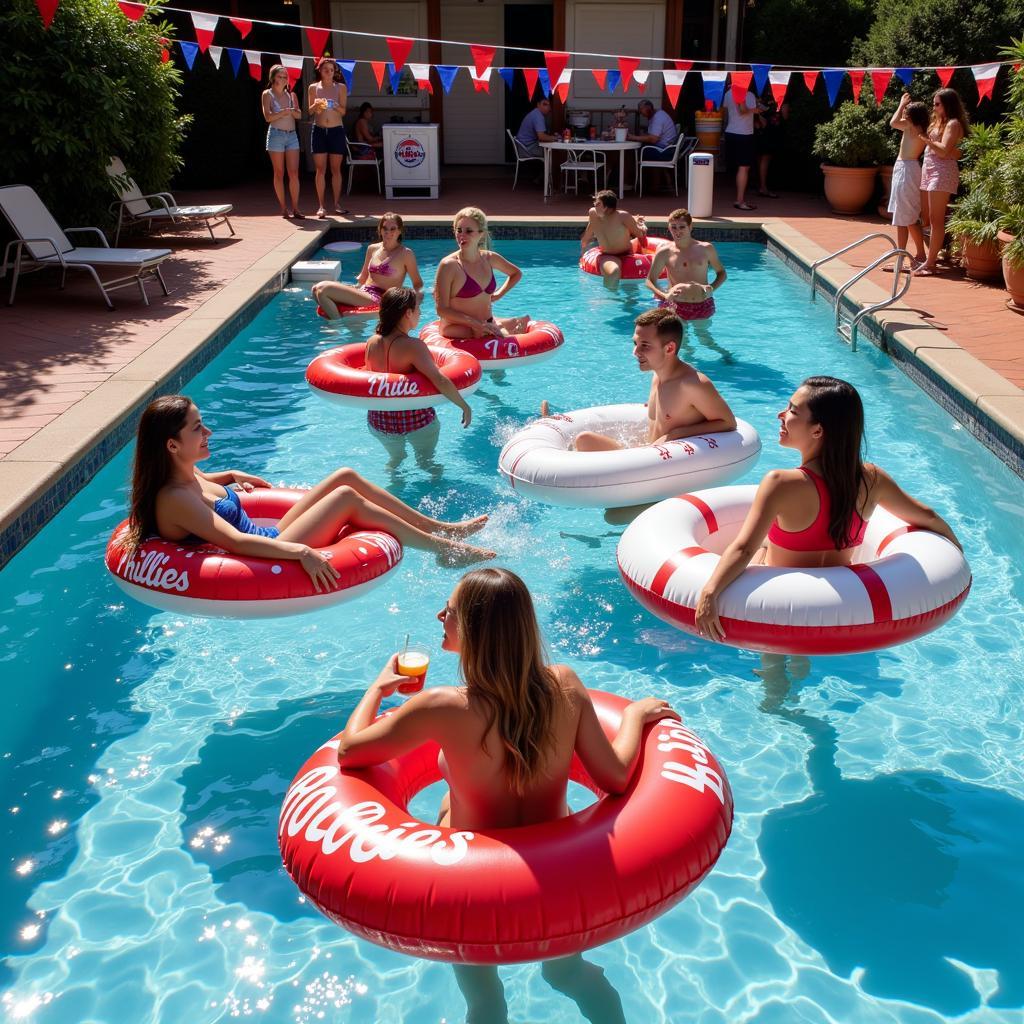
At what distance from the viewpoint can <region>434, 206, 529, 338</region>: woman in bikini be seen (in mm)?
7398

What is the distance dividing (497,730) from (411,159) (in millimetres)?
13737

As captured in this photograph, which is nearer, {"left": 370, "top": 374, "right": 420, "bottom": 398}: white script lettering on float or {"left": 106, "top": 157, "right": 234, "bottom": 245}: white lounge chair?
{"left": 370, "top": 374, "right": 420, "bottom": 398}: white script lettering on float

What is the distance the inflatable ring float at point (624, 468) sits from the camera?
5.11m

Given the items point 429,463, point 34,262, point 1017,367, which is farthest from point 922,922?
point 34,262

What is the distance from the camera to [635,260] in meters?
9.82

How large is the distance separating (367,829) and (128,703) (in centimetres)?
208

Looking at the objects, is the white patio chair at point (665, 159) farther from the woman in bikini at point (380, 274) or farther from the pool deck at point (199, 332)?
the woman in bikini at point (380, 274)

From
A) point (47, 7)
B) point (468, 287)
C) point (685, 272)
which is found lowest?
point (685, 272)

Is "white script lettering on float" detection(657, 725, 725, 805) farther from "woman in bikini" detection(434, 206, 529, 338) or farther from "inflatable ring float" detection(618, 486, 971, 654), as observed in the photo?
"woman in bikini" detection(434, 206, 529, 338)

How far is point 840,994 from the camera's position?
301cm

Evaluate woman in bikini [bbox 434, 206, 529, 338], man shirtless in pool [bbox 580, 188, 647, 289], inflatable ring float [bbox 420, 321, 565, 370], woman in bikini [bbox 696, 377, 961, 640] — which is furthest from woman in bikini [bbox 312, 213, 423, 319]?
woman in bikini [bbox 696, 377, 961, 640]

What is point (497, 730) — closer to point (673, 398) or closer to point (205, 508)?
point (205, 508)

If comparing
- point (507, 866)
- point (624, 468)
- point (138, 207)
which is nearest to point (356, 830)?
point (507, 866)

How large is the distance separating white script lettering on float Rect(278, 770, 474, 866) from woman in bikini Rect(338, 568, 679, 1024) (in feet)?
A: 0.37
